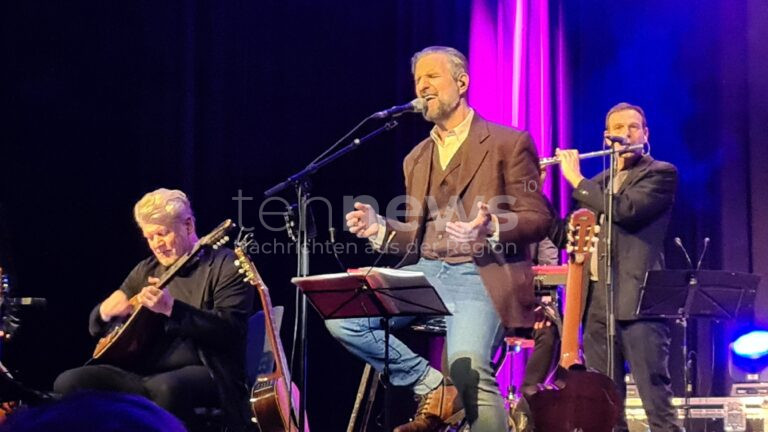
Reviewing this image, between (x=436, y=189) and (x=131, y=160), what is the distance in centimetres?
269

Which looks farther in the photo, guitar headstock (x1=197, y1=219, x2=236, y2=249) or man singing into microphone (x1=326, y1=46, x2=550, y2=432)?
guitar headstock (x1=197, y1=219, x2=236, y2=249)

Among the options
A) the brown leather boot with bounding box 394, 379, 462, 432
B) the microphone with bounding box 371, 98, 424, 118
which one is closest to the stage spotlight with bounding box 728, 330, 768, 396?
the brown leather boot with bounding box 394, 379, 462, 432

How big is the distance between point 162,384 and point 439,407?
3.97 ft

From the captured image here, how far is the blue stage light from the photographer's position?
591 cm

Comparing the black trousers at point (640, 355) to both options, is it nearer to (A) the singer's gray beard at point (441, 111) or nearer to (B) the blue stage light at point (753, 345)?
(B) the blue stage light at point (753, 345)

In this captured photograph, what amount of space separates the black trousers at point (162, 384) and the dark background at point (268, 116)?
1529 millimetres

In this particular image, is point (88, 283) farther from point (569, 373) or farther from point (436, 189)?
point (569, 373)

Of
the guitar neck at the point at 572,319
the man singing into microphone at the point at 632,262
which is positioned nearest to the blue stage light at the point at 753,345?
the man singing into microphone at the point at 632,262

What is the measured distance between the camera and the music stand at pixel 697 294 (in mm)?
4707

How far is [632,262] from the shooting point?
16.4 feet

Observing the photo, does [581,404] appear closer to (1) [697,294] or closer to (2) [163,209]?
(1) [697,294]

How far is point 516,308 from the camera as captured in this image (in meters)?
3.51

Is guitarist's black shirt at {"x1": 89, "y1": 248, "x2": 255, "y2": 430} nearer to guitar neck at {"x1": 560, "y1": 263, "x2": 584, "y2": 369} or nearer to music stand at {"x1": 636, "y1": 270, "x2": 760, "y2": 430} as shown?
guitar neck at {"x1": 560, "y1": 263, "x2": 584, "y2": 369}

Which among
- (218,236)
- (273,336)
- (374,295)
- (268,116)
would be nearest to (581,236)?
(374,295)
